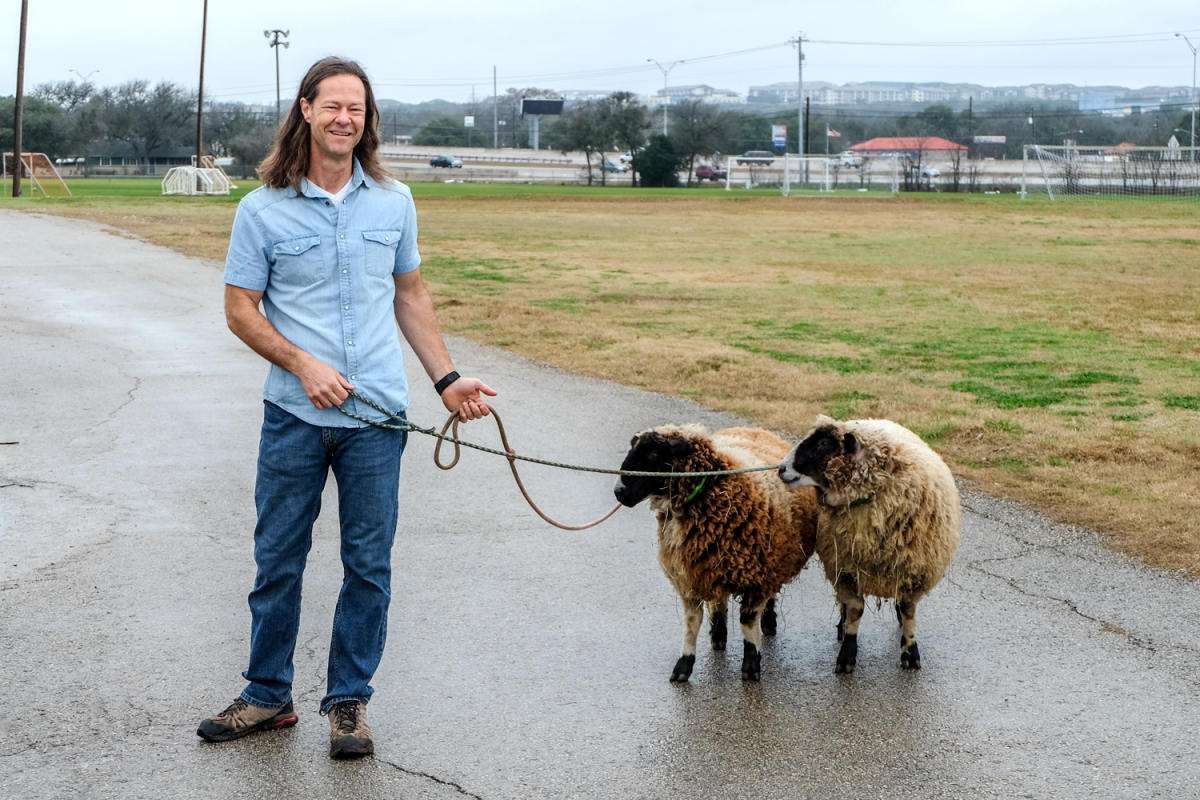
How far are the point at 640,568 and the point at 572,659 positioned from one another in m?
1.35

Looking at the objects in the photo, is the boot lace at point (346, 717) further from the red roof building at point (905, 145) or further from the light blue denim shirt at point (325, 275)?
the red roof building at point (905, 145)

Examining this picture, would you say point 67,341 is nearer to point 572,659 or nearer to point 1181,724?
point 572,659

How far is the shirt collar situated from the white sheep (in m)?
2.09

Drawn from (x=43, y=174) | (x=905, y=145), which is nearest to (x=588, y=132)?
(x=905, y=145)

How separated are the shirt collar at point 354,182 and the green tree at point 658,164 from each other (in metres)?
73.5

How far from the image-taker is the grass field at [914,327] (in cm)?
895

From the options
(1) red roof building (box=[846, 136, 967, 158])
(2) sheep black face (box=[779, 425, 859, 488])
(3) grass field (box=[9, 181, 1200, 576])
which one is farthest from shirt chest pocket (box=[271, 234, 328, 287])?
(1) red roof building (box=[846, 136, 967, 158])

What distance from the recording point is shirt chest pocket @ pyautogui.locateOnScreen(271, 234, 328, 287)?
4.12 m

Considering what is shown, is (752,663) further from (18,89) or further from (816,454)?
(18,89)

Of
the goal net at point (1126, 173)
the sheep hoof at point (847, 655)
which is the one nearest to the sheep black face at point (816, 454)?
the sheep hoof at point (847, 655)

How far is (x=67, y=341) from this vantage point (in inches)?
553

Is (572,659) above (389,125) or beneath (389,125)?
beneath

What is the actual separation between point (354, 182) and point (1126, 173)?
5311cm

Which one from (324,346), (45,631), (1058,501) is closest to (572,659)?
(324,346)
